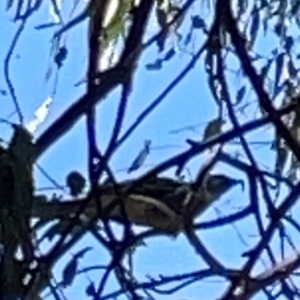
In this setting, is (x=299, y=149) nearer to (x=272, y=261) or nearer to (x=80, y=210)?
(x=272, y=261)

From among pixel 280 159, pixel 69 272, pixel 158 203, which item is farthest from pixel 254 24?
pixel 69 272

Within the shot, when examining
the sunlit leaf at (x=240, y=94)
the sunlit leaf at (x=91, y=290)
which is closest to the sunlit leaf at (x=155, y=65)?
the sunlit leaf at (x=240, y=94)

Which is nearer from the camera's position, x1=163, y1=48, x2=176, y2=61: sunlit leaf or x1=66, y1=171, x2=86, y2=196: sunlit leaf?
x1=66, y1=171, x2=86, y2=196: sunlit leaf

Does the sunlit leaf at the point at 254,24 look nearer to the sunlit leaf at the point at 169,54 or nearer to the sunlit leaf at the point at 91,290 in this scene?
the sunlit leaf at the point at 169,54

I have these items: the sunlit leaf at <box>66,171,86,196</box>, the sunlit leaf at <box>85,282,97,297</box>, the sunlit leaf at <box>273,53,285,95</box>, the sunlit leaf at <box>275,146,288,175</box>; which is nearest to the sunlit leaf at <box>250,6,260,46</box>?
the sunlit leaf at <box>273,53,285,95</box>

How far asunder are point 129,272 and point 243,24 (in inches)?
17.0

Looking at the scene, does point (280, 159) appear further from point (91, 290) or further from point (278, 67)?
point (91, 290)

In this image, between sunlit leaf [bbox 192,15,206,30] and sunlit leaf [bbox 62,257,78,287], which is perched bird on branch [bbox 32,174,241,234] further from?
sunlit leaf [bbox 192,15,206,30]

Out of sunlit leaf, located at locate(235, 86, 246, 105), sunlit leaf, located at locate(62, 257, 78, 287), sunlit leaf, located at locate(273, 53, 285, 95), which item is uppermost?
sunlit leaf, located at locate(273, 53, 285, 95)

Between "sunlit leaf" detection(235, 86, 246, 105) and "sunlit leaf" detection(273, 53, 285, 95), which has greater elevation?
"sunlit leaf" detection(273, 53, 285, 95)

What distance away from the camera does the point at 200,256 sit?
160 centimetres

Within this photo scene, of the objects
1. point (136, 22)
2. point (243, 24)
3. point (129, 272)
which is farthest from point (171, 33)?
point (129, 272)

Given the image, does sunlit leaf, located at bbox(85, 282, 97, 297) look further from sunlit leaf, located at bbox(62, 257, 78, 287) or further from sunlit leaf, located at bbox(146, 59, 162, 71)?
sunlit leaf, located at bbox(146, 59, 162, 71)

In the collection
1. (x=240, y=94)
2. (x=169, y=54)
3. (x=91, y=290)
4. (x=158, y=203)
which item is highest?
(x=169, y=54)
